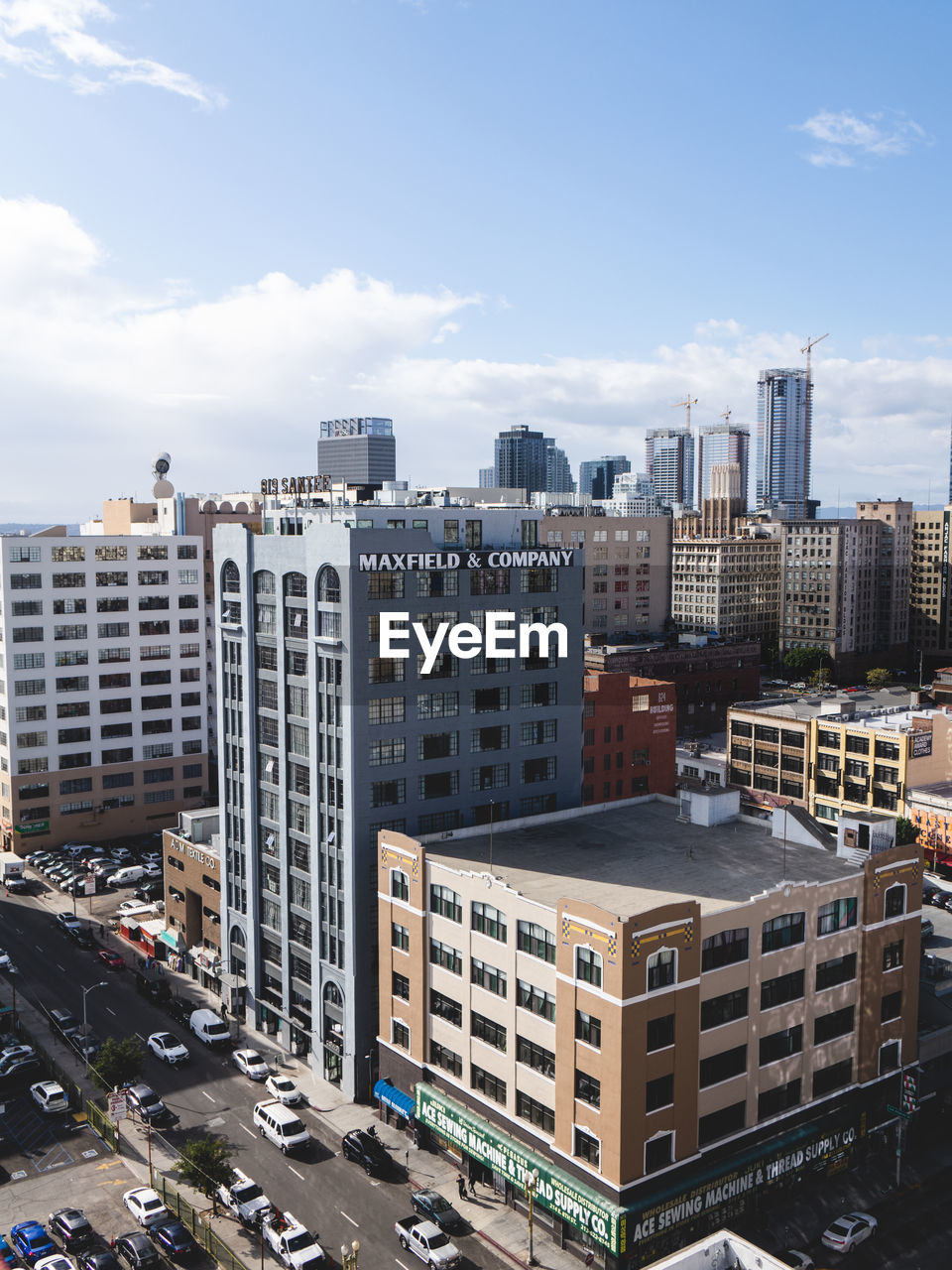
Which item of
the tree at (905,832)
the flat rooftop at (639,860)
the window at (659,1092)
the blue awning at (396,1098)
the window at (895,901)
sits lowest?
the blue awning at (396,1098)

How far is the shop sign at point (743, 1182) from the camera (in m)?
56.7

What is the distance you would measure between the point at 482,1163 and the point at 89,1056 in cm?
3533

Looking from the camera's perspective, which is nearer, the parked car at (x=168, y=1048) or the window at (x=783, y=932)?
the window at (x=783, y=932)

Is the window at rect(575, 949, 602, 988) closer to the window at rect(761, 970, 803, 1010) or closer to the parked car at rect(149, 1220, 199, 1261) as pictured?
the window at rect(761, 970, 803, 1010)

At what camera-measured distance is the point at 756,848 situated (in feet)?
243

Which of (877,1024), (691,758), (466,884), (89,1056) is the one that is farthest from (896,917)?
(691,758)

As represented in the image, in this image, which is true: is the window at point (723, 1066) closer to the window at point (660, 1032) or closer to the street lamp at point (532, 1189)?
the window at point (660, 1032)

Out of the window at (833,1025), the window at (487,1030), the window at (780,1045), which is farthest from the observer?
the window at (833,1025)

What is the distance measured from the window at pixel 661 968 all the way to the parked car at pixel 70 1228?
34.5m

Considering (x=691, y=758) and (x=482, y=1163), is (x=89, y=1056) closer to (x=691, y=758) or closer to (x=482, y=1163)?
(x=482, y=1163)

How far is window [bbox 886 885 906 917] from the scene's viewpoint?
2709 inches

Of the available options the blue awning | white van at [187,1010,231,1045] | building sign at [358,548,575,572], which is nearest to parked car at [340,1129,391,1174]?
the blue awning

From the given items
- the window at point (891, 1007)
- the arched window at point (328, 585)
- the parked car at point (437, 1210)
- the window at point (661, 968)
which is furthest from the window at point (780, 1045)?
the arched window at point (328, 585)

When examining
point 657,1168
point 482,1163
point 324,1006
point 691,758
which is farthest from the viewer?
point 691,758
